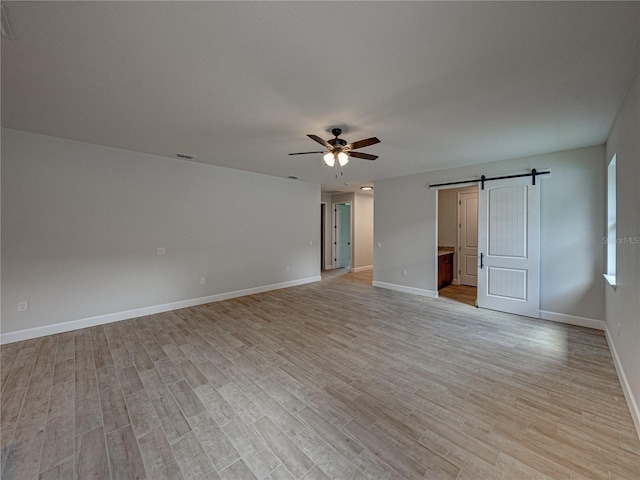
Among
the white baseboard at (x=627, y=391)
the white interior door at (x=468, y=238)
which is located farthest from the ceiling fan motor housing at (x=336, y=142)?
the white interior door at (x=468, y=238)

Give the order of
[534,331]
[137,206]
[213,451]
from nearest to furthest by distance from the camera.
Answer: [213,451] → [534,331] → [137,206]

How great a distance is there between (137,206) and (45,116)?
1551 millimetres

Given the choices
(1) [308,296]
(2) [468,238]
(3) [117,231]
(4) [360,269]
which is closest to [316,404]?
(1) [308,296]

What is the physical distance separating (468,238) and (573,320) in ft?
10.1

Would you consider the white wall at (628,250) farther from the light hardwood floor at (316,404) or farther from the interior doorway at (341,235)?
the interior doorway at (341,235)

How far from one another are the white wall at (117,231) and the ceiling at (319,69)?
0.58 meters

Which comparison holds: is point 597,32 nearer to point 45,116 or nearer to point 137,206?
point 45,116

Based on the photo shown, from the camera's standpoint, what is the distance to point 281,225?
6098 millimetres

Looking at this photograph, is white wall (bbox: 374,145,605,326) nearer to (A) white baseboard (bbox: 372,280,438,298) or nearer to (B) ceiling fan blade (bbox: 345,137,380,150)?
(A) white baseboard (bbox: 372,280,438,298)

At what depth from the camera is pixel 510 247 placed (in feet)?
14.0

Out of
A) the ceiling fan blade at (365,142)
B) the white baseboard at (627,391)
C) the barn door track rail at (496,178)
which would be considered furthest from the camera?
the barn door track rail at (496,178)

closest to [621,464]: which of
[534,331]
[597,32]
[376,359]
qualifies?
[376,359]

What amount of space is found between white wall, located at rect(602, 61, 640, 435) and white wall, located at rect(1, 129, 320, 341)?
5309mm

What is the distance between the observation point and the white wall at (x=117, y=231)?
3.22 metres
